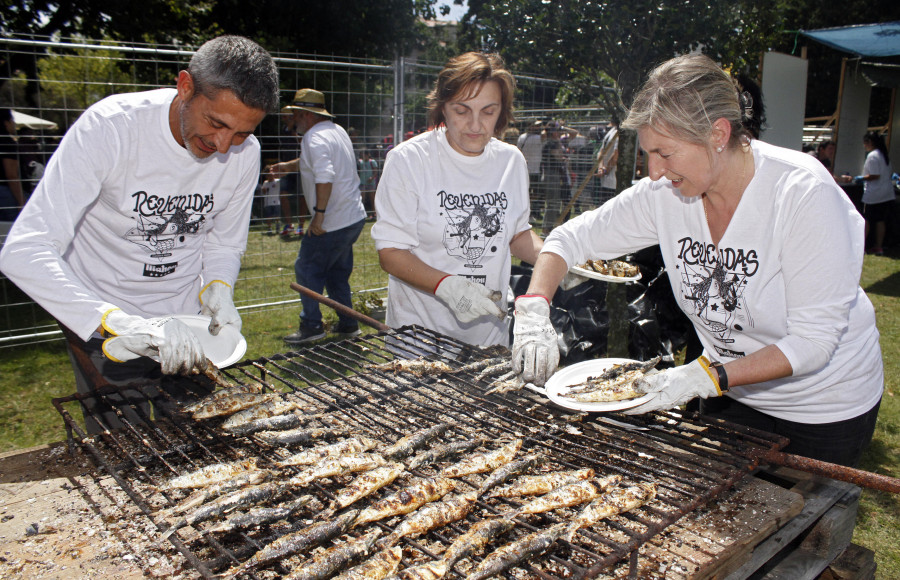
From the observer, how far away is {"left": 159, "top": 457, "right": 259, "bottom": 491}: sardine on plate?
2.16 metres

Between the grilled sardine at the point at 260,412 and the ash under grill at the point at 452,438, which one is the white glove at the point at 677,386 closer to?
the ash under grill at the point at 452,438

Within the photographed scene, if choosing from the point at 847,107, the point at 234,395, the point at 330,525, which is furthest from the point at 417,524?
the point at 847,107

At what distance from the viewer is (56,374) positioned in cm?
630

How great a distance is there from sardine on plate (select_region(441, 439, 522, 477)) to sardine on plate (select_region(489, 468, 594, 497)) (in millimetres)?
97

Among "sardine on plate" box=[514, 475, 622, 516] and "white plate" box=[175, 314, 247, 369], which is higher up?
"white plate" box=[175, 314, 247, 369]

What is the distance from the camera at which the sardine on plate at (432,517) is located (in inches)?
75.2

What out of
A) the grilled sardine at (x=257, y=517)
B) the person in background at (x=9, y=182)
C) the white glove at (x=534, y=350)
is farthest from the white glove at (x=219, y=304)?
the person in background at (x=9, y=182)

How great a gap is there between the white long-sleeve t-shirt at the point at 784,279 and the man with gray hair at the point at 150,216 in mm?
1929

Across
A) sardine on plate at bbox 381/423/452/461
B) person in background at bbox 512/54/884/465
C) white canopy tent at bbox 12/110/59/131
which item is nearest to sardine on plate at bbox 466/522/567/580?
sardine on plate at bbox 381/423/452/461

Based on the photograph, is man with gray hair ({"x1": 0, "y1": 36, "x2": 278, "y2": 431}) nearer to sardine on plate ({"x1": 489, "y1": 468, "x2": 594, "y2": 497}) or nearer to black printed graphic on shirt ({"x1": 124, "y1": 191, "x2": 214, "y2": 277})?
black printed graphic on shirt ({"x1": 124, "y1": 191, "x2": 214, "y2": 277})

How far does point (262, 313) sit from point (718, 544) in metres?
7.37

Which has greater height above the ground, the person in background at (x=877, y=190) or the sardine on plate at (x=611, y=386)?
the person in background at (x=877, y=190)

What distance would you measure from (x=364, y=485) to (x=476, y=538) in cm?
45

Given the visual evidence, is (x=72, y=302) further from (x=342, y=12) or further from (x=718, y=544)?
(x=342, y=12)
